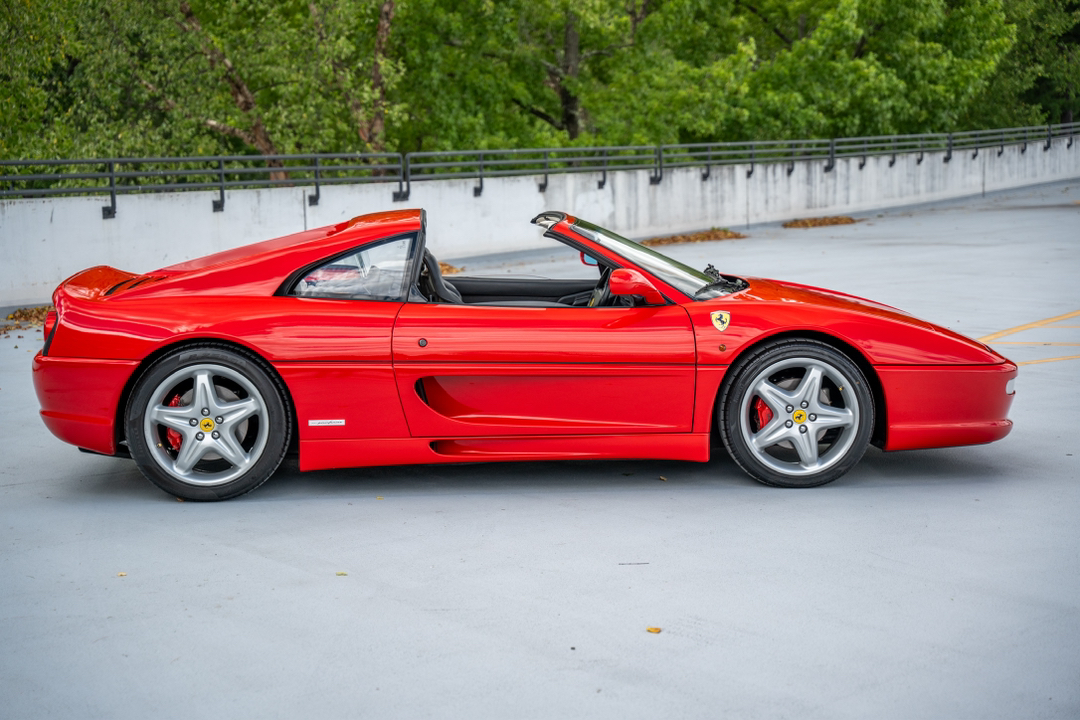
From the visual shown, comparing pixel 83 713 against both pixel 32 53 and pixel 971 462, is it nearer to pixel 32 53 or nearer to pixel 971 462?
pixel 971 462

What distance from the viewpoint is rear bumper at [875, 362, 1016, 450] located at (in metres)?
5.25

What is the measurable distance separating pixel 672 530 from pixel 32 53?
50.7 feet

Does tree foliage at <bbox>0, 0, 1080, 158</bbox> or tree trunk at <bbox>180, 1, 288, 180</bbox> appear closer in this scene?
tree foliage at <bbox>0, 0, 1080, 158</bbox>

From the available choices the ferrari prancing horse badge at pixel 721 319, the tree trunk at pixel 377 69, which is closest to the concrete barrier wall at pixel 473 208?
the tree trunk at pixel 377 69

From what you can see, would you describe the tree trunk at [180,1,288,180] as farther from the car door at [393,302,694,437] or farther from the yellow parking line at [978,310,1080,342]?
the car door at [393,302,694,437]

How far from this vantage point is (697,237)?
2203 cm

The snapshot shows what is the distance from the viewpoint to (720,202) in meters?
24.5

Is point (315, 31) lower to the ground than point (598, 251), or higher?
higher

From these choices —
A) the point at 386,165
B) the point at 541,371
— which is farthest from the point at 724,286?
the point at 386,165

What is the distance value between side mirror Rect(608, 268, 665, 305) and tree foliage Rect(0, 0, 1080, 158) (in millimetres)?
14530

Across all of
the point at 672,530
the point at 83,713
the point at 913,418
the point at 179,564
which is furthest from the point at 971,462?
the point at 83,713

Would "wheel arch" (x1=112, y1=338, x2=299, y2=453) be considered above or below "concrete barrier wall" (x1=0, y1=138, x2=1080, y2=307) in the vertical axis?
below

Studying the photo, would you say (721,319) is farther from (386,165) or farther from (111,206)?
(386,165)

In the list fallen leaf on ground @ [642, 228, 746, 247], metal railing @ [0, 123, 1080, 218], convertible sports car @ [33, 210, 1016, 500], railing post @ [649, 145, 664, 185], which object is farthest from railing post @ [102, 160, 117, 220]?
railing post @ [649, 145, 664, 185]
